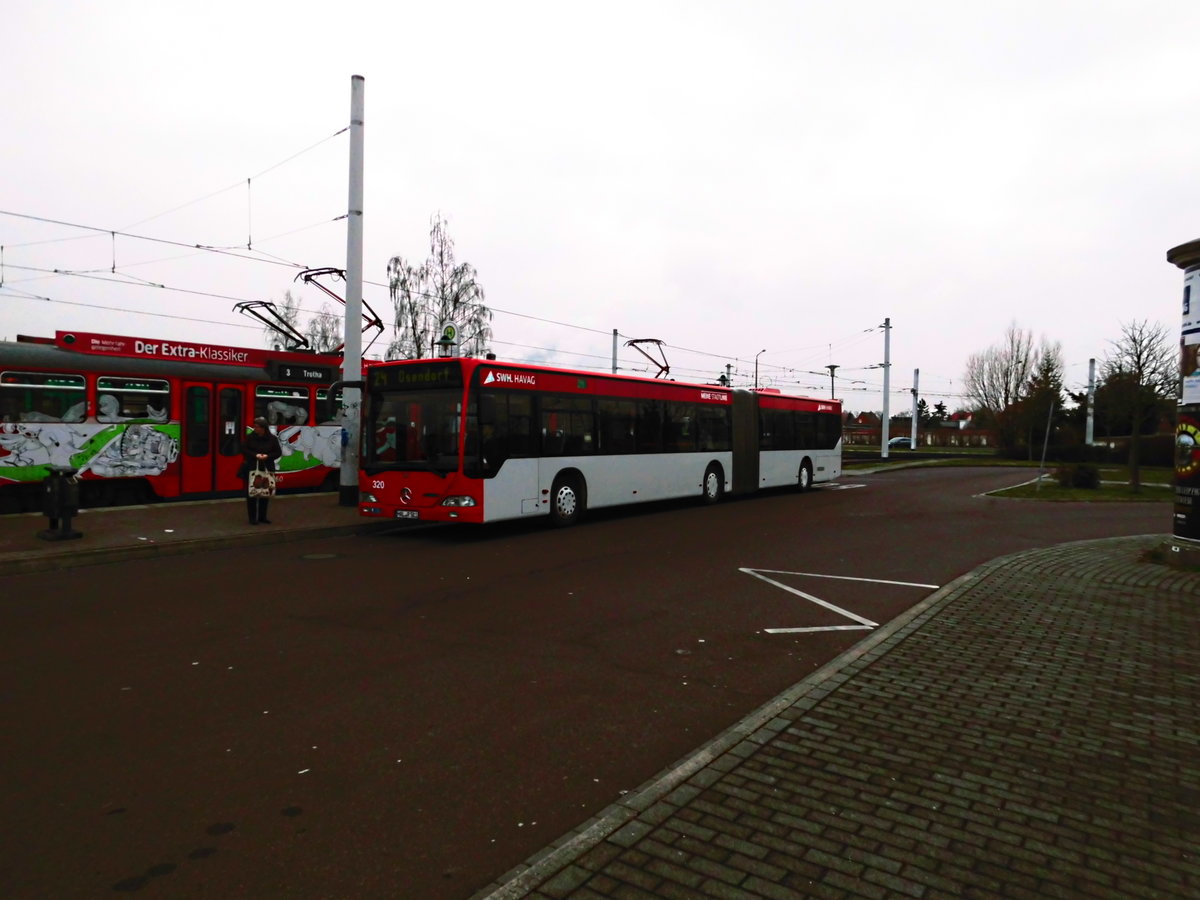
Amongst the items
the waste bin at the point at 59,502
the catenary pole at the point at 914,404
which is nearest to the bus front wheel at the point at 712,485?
the waste bin at the point at 59,502

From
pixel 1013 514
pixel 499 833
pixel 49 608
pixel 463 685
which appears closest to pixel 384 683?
pixel 463 685

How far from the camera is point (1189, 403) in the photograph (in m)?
9.75

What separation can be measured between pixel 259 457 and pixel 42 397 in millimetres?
4016

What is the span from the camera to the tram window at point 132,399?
565 inches

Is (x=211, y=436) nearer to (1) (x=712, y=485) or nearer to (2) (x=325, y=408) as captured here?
(2) (x=325, y=408)

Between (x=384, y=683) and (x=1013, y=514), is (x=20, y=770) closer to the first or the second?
(x=384, y=683)

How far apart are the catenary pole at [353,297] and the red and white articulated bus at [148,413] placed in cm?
281

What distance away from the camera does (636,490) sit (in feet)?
54.3

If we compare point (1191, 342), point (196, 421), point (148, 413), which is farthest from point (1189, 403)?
point (148, 413)

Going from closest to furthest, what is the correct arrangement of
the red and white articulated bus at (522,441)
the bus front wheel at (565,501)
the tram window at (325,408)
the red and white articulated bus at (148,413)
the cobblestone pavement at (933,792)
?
the cobblestone pavement at (933,792) < the red and white articulated bus at (522,441) < the red and white articulated bus at (148,413) < the bus front wheel at (565,501) < the tram window at (325,408)

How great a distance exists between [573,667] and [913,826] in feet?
9.41

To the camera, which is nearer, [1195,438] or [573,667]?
[573,667]

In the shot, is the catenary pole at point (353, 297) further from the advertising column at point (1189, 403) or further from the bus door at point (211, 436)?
the advertising column at point (1189, 403)

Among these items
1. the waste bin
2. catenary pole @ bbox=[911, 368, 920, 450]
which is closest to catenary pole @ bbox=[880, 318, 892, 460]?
Result: catenary pole @ bbox=[911, 368, 920, 450]
